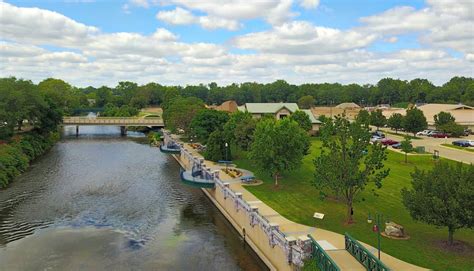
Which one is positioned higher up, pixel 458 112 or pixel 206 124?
A: pixel 458 112

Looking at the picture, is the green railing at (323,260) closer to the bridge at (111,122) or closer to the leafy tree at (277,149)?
the leafy tree at (277,149)

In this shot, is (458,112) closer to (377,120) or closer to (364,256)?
(377,120)

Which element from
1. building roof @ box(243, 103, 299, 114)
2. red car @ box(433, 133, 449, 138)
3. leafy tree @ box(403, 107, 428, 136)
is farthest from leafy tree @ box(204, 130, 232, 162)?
red car @ box(433, 133, 449, 138)


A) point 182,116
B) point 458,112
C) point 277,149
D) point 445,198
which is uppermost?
point 458,112

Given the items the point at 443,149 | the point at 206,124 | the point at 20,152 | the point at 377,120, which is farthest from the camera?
the point at 377,120

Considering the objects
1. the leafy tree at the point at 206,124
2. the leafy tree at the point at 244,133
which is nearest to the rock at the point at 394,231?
the leafy tree at the point at 244,133

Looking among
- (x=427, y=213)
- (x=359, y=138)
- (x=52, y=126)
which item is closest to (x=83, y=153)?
(x=52, y=126)

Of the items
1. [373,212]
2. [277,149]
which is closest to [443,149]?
[277,149]

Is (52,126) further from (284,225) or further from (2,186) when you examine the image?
(284,225)
